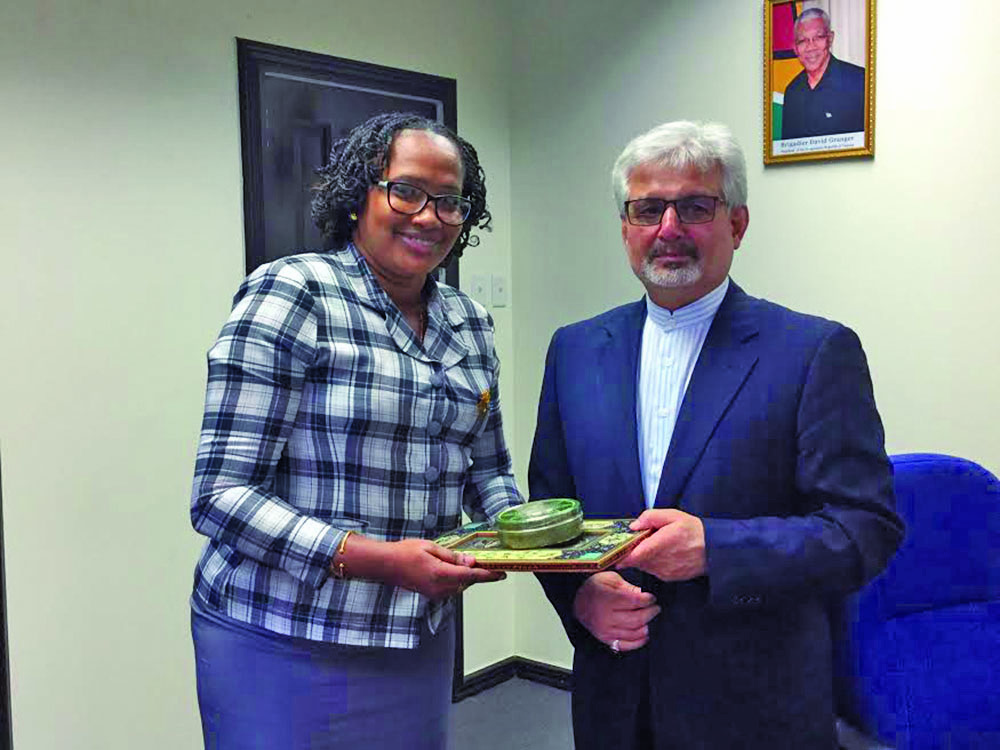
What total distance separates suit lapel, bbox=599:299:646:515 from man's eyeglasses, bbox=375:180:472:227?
0.31 metres

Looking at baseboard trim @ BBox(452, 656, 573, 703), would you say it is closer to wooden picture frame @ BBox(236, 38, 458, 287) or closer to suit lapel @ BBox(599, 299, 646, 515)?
wooden picture frame @ BBox(236, 38, 458, 287)

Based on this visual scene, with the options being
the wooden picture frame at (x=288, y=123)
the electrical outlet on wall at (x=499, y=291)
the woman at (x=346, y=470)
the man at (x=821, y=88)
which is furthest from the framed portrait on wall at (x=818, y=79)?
the woman at (x=346, y=470)

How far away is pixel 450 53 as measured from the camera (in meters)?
3.23

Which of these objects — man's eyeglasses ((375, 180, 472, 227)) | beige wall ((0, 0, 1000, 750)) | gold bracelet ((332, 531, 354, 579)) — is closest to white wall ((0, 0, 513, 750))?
beige wall ((0, 0, 1000, 750))

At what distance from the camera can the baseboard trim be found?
337cm

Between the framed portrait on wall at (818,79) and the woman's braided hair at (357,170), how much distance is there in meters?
1.47

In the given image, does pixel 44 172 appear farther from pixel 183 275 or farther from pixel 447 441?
pixel 447 441

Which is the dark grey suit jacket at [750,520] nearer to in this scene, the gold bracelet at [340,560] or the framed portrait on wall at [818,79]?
the gold bracelet at [340,560]

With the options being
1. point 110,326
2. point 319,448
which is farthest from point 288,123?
point 319,448

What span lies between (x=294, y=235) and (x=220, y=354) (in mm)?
1477

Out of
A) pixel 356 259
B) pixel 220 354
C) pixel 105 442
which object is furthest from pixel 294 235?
pixel 220 354

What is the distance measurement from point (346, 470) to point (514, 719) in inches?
80.0

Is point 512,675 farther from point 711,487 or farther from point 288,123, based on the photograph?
point 711,487

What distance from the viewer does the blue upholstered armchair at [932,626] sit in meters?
1.75
